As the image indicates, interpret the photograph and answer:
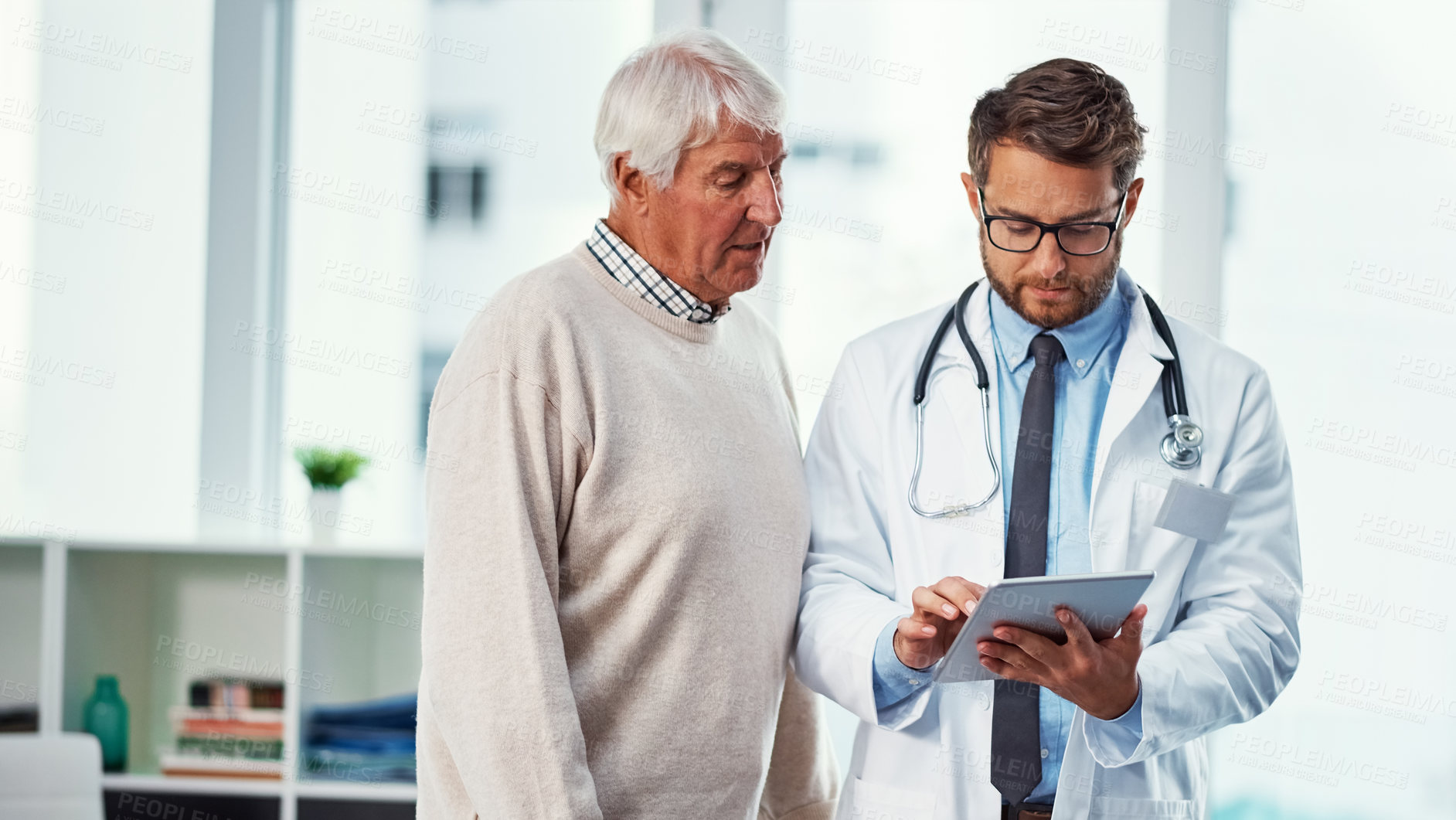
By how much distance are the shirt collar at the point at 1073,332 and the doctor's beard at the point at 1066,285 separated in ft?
0.08

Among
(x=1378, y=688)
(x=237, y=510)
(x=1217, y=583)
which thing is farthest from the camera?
(x=237, y=510)

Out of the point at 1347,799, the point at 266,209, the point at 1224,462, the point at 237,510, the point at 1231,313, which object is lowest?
the point at 1347,799

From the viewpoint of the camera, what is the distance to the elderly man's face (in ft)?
4.70

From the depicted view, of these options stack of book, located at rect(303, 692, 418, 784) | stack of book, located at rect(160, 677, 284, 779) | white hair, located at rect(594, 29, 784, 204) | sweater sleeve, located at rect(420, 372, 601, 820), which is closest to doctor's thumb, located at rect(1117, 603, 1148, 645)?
sweater sleeve, located at rect(420, 372, 601, 820)

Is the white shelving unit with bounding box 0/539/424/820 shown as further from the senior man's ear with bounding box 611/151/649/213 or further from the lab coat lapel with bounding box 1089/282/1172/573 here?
the lab coat lapel with bounding box 1089/282/1172/573

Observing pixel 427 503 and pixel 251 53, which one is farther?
pixel 251 53

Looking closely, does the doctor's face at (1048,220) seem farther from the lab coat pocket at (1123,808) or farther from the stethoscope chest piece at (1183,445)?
the lab coat pocket at (1123,808)

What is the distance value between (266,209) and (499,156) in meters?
0.66

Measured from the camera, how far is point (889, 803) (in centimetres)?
146

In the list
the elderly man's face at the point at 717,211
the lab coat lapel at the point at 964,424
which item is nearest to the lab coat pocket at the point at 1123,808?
the lab coat lapel at the point at 964,424

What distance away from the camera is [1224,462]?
151cm

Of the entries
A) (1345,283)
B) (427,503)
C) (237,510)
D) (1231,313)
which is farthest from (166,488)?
(1345,283)

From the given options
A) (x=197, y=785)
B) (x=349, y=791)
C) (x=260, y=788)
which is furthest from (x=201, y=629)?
(x=349, y=791)

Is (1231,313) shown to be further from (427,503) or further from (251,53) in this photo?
(251,53)
